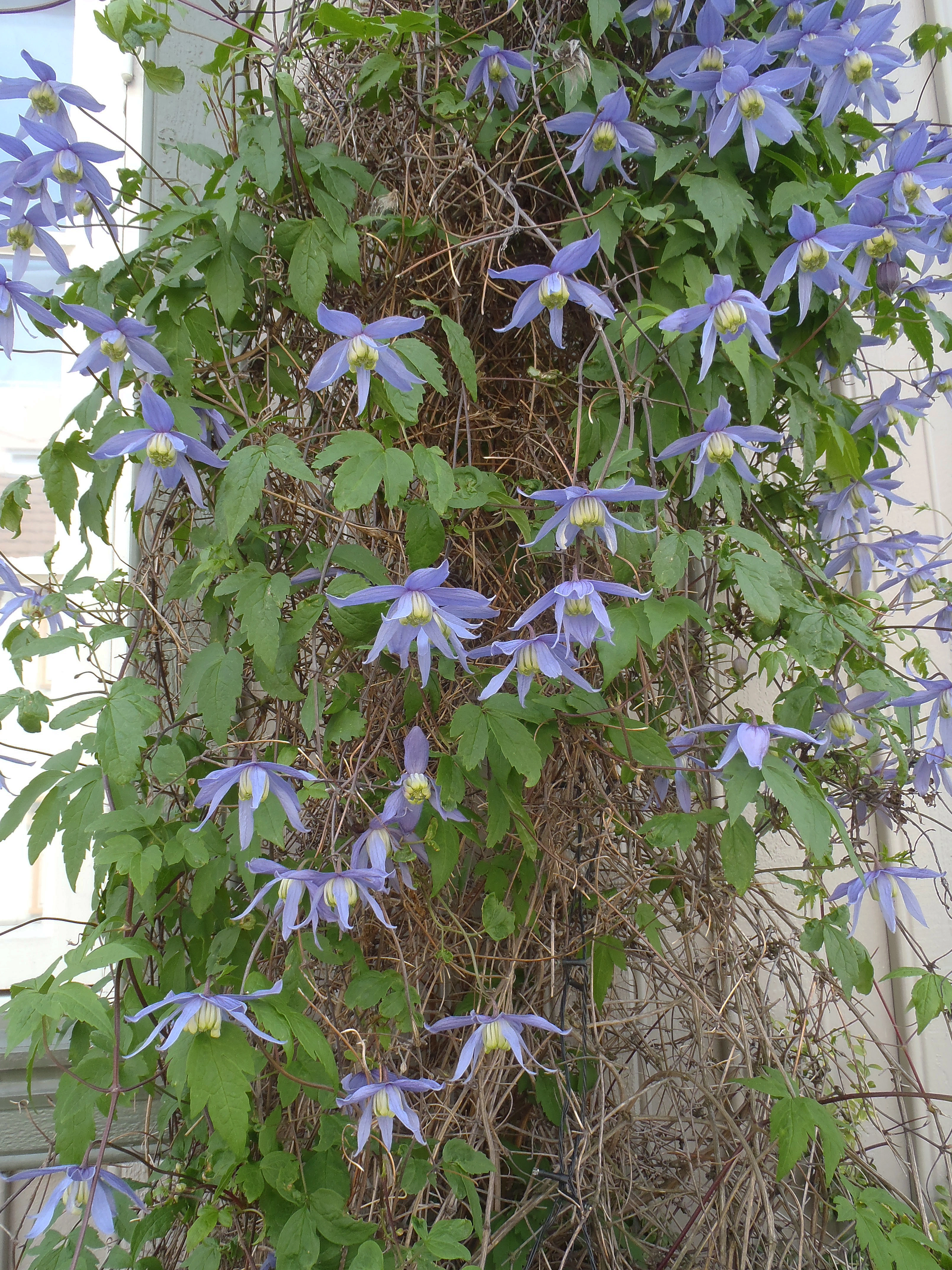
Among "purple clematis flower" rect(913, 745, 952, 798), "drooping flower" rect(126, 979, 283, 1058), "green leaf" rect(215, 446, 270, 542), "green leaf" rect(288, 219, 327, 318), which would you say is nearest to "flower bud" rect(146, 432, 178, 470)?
"green leaf" rect(215, 446, 270, 542)

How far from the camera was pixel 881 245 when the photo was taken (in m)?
1.10

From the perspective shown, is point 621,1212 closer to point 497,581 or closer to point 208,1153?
point 208,1153

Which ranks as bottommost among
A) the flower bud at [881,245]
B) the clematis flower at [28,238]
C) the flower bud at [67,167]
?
the clematis flower at [28,238]

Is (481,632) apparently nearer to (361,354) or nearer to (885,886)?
(361,354)

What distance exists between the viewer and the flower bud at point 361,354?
906mm

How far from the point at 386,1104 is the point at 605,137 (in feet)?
3.86

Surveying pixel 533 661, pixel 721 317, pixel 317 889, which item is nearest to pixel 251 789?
pixel 317 889

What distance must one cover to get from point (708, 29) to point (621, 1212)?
156 centimetres

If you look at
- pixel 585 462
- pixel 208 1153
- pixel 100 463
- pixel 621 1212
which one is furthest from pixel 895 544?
pixel 208 1153

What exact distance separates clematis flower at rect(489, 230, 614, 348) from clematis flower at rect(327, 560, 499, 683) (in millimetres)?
302

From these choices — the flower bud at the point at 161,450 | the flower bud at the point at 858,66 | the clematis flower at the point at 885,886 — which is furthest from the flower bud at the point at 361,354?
the clematis flower at the point at 885,886

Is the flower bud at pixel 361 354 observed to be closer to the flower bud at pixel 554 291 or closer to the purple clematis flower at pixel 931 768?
the flower bud at pixel 554 291

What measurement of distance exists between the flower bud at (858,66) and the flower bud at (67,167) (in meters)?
0.98

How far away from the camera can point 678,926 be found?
1240 mm
